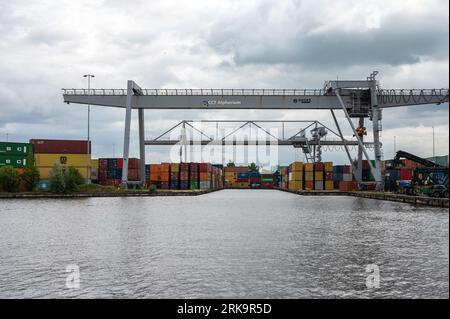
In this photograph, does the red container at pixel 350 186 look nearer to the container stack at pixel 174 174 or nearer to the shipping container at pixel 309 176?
the shipping container at pixel 309 176

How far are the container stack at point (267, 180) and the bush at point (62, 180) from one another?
240ft

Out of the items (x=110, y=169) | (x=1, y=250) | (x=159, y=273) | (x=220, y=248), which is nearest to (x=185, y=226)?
(x=220, y=248)

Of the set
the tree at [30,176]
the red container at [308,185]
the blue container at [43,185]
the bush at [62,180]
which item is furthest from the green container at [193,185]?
the tree at [30,176]

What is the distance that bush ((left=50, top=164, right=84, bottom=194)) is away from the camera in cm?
5075

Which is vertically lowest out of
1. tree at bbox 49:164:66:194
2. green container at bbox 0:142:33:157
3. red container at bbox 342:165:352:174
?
tree at bbox 49:164:66:194

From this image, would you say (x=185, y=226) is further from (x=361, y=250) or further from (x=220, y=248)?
(x=361, y=250)

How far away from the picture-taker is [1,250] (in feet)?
46.4

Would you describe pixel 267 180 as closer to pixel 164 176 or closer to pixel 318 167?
pixel 318 167

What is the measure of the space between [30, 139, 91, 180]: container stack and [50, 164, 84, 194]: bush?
815cm

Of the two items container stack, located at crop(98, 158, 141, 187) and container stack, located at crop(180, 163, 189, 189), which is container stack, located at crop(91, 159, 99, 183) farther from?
container stack, located at crop(180, 163, 189, 189)

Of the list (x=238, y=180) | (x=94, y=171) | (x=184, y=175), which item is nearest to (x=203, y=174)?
(x=184, y=175)

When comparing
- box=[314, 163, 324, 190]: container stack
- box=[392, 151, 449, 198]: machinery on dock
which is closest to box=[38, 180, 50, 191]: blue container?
box=[314, 163, 324, 190]: container stack

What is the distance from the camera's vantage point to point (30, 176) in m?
53.9
